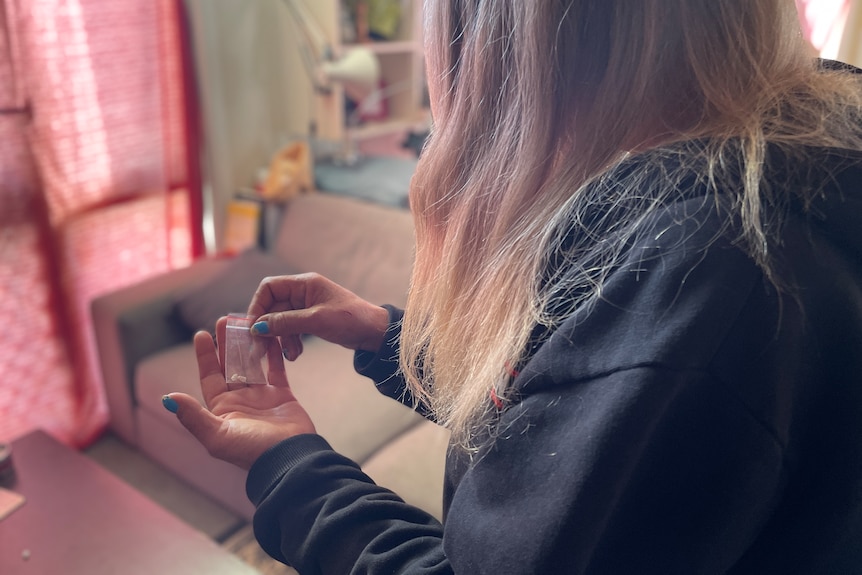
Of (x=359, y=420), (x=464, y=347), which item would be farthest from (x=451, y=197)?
(x=359, y=420)

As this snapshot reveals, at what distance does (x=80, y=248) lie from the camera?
1.69m

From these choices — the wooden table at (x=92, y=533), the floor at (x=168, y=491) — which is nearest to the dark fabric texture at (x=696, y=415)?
the wooden table at (x=92, y=533)

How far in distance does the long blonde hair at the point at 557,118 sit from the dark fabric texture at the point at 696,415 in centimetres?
3

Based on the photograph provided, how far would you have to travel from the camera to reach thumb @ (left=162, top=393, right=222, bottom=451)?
1.90 ft

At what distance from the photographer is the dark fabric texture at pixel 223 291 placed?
1.26 m

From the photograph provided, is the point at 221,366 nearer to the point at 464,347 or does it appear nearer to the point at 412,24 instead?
the point at 464,347

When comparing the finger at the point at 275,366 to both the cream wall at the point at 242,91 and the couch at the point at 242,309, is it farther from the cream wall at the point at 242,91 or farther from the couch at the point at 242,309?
the cream wall at the point at 242,91

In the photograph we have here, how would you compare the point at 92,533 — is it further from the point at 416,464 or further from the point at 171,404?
the point at 171,404

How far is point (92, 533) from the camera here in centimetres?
109

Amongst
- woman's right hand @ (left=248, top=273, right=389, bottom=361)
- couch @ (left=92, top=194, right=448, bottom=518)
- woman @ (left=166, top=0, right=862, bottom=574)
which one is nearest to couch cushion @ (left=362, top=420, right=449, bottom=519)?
couch @ (left=92, top=194, right=448, bottom=518)

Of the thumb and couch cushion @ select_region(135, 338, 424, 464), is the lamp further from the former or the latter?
the thumb

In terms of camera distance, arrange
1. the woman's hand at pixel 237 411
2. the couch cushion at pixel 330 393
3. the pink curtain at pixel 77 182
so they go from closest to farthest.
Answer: the woman's hand at pixel 237 411 < the couch cushion at pixel 330 393 < the pink curtain at pixel 77 182

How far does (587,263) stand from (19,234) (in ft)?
5.08

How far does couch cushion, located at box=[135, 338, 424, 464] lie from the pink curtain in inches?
12.8
